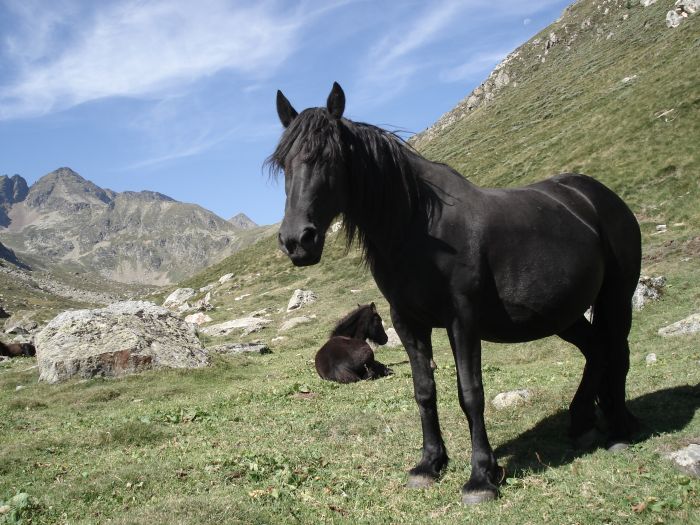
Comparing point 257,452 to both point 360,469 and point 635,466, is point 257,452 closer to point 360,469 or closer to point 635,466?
point 360,469

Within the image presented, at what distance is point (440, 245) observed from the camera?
5.55 metres

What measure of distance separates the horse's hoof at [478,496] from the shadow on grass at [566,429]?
25.6 inches

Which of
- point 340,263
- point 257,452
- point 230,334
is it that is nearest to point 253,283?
point 340,263

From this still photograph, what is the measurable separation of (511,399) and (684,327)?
6.75 meters

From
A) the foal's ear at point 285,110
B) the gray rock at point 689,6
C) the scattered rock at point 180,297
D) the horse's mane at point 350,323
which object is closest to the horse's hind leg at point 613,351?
the foal's ear at point 285,110

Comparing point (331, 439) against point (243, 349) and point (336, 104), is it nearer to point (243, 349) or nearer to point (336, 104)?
point (336, 104)

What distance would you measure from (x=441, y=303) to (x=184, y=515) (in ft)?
10.1

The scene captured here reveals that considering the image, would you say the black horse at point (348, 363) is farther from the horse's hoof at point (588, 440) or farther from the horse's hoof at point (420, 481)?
the horse's hoof at point (420, 481)

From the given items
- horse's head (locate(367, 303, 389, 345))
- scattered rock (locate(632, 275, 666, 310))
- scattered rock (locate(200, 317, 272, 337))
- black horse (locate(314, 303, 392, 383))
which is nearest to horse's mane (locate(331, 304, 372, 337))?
horse's head (locate(367, 303, 389, 345))

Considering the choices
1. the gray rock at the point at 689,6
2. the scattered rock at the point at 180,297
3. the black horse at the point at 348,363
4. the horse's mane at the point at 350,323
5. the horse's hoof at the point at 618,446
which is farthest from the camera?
the scattered rock at the point at 180,297

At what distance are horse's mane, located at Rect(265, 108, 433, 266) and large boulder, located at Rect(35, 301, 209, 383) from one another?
43.8 ft

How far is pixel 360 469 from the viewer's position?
268 inches

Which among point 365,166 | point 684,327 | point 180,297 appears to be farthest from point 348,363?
point 180,297

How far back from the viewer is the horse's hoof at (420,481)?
19.6 ft
